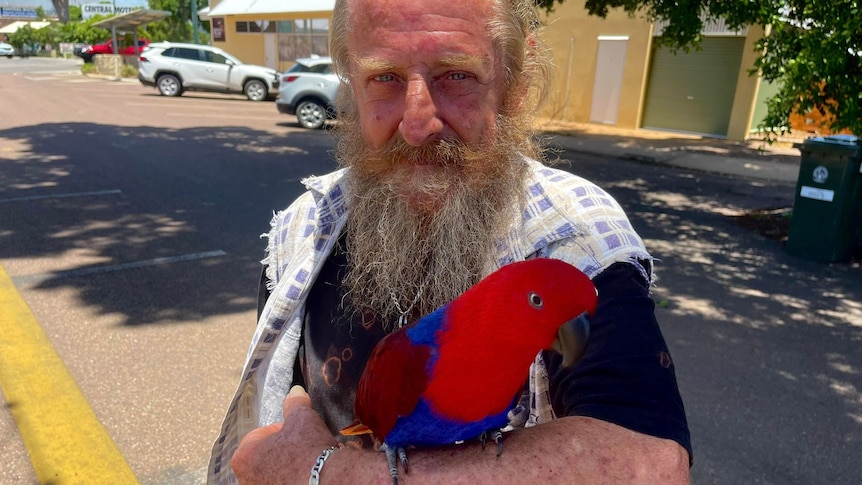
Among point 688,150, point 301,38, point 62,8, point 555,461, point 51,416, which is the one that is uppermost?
point 62,8

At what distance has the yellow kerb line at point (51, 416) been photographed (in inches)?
105

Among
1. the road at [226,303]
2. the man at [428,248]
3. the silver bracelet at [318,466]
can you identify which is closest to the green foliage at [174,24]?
the road at [226,303]

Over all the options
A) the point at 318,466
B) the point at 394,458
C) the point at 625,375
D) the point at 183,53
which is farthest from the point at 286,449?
the point at 183,53

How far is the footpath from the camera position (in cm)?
1105

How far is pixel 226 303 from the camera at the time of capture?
4.46m

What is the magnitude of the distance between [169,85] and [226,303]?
59.6 ft

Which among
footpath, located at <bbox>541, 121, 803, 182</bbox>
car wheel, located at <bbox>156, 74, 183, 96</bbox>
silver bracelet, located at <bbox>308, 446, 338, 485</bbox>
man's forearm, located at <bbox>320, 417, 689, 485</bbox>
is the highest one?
man's forearm, located at <bbox>320, 417, 689, 485</bbox>

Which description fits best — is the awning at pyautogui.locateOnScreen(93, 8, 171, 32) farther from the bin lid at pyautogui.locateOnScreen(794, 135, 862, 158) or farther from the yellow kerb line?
the bin lid at pyautogui.locateOnScreen(794, 135, 862, 158)

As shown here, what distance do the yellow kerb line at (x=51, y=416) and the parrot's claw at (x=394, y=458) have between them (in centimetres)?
217

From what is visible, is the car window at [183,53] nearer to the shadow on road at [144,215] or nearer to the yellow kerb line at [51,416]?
the shadow on road at [144,215]

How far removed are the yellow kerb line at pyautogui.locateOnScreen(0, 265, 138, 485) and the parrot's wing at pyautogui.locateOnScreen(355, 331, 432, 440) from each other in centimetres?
214

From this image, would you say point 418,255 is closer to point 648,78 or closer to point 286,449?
point 286,449

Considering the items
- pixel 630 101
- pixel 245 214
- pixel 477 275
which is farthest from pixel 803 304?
pixel 630 101

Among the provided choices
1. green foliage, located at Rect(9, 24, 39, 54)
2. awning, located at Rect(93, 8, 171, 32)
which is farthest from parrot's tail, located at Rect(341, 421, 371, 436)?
green foliage, located at Rect(9, 24, 39, 54)
